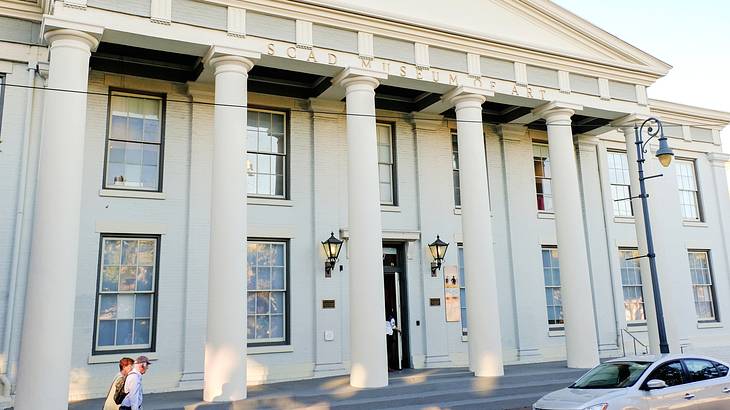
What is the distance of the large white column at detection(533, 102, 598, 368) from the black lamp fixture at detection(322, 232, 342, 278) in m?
5.85

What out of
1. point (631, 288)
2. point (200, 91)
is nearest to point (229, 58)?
point (200, 91)

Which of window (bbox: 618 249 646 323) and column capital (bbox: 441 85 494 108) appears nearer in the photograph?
column capital (bbox: 441 85 494 108)

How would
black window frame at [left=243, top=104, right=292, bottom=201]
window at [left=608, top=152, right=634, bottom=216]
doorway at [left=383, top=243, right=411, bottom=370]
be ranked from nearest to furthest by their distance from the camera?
black window frame at [left=243, top=104, right=292, bottom=201]
doorway at [left=383, top=243, right=411, bottom=370]
window at [left=608, top=152, right=634, bottom=216]

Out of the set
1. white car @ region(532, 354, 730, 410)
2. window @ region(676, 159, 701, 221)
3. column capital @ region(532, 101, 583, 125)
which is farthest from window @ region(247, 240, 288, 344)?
window @ region(676, 159, 701, 221)

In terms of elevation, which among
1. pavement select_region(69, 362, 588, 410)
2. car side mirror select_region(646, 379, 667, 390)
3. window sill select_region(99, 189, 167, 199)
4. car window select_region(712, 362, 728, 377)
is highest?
window sill select_region(99, 189, 167, 199)

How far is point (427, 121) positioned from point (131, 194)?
8.34 meters

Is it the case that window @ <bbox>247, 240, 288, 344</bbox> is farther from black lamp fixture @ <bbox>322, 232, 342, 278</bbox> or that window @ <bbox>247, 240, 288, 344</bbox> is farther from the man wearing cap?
the man wearing cap

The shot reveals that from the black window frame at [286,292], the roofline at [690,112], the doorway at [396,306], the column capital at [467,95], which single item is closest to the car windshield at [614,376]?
the doorway at [396,306]

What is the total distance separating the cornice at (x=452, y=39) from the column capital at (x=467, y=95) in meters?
1.01

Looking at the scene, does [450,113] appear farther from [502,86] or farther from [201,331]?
[201,331]

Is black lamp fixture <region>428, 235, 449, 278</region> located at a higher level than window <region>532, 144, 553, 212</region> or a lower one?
lower

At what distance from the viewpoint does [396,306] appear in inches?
636

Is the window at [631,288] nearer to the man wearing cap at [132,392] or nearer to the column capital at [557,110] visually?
the column capital at [557,110]

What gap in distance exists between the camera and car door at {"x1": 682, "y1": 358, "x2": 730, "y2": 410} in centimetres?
914
